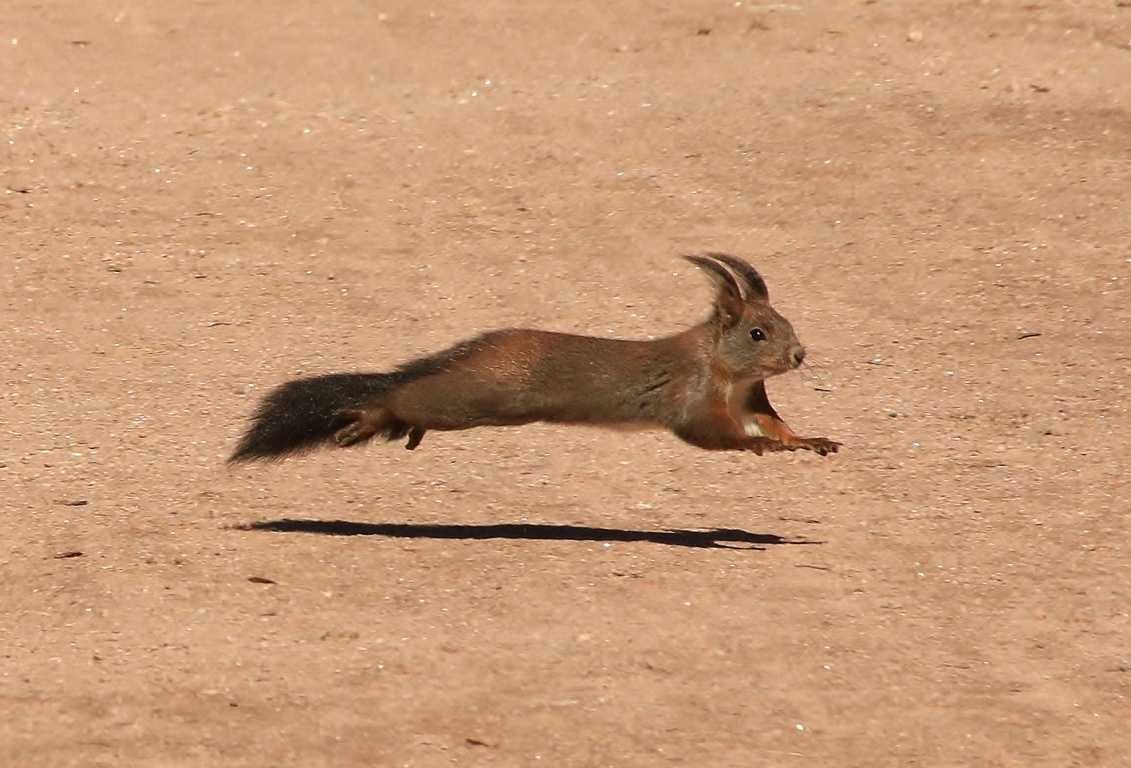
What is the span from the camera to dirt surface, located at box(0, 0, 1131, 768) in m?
5.87

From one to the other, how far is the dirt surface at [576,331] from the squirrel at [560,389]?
17.7 inches

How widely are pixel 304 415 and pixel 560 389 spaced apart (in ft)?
3.25

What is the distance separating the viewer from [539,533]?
727cm

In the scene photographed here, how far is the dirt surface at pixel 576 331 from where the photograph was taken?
587 centimetres

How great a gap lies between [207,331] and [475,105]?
3.37m

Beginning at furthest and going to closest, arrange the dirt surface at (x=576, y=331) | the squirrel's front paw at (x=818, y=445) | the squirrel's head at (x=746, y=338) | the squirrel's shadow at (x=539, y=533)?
the squirrel's head at (x=746, y=338)
the squirrel's shadow at (x=539, y=533)
the squirrel's front paw at (x=818, y=445)
the dirt surface at (x=576, y=331)

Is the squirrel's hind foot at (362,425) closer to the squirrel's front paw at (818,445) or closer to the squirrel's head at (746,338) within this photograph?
the squirrel's head at (746,338)

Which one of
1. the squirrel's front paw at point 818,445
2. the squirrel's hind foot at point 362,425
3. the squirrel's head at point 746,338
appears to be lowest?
the squirrel's hind foot at point 362,425

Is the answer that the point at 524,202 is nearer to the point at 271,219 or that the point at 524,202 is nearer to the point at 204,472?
the point at 271,219

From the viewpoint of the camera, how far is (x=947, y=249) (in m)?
10.7

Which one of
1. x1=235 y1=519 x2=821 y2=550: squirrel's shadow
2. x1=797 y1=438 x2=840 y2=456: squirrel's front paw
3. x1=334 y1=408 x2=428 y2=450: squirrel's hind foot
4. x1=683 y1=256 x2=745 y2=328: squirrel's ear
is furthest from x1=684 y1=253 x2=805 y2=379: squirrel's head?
x1=334 y1=408 x2=428 y2=450: squirrel's hind foot

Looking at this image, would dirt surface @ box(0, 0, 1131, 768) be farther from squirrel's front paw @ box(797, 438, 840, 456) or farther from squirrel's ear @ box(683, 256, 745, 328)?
squirrel's ear @ box(683, 256, 745, 328)

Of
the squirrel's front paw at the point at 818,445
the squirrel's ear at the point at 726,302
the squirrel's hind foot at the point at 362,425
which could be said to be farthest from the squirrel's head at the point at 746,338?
the squirrel's hind foot at the point at 362,425

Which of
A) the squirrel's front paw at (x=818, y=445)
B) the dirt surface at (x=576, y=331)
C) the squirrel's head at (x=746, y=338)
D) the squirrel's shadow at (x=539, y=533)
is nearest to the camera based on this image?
the dirt surface at (x=576, y=331)
